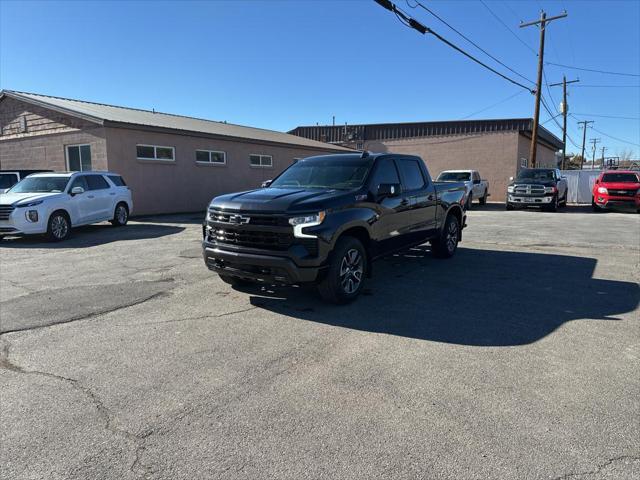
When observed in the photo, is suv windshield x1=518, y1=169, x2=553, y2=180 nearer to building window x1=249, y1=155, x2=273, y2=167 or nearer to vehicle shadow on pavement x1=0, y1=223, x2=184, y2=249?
building window x1=249, y1=155, x2=273, y2=167

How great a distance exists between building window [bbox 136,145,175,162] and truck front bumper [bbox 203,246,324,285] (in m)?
13.8

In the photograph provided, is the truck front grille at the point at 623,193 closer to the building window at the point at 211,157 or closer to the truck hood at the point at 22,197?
the building window at the point at 211,157

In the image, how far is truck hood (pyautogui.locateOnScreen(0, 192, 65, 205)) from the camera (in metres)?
11.3

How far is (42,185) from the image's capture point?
12516 mm

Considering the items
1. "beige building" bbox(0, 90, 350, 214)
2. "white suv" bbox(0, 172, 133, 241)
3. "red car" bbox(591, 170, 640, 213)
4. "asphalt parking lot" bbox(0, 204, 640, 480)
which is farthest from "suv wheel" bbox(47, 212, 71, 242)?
"red car" bbox(591, 170, 640, 213)

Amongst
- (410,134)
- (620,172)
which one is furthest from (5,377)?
(410,134)

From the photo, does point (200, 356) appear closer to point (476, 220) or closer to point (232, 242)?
point (232, 242)

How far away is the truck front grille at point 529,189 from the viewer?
70.4 ft

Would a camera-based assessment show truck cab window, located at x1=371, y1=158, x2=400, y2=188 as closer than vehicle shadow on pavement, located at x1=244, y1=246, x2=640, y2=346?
No

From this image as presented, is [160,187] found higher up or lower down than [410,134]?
lower down

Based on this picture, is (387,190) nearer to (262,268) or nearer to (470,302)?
→ (470,302)

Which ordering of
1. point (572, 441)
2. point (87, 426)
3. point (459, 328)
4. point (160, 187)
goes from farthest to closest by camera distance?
point (160, 187) → point (459, 328) → point (87, 426) → point (572, 441)

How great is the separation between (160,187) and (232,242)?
14228mm

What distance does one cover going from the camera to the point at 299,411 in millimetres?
3311
